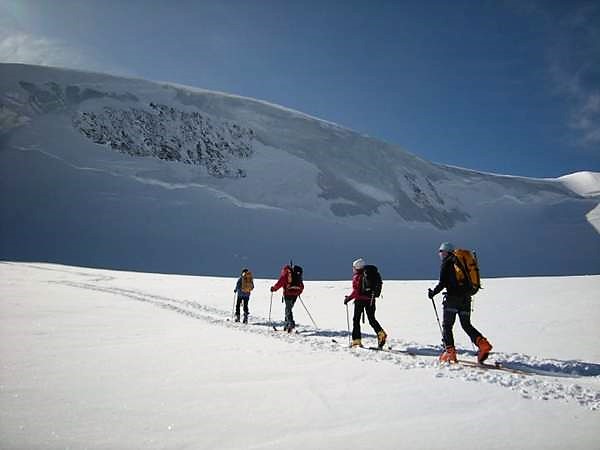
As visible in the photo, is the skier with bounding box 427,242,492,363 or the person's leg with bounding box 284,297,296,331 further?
the person's leg with bounding box 284,297,296,331

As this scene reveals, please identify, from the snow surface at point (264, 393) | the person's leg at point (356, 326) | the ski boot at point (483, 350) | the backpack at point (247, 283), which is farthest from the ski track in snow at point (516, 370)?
the backpack at point (247, 283)

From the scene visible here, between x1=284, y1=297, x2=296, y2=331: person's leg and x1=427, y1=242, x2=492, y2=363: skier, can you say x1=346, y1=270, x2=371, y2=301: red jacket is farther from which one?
x1=284, y1=297, x2=296, y2=331: person's leg

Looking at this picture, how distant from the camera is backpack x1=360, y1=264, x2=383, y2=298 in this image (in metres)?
7.69

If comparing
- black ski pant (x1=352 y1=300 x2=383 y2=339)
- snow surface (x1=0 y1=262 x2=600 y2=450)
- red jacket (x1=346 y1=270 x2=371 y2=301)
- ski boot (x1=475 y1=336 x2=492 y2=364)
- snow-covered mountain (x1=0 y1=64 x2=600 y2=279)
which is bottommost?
snow surface (x1=0 y1=262 x2=600 y2=450)

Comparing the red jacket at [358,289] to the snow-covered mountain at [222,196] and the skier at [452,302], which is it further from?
the snow-covered mountain at [222,196]

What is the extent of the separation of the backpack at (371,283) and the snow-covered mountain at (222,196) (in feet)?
98.1

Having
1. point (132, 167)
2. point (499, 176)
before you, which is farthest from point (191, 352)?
point (499, 176)

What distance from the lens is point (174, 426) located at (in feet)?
9.27

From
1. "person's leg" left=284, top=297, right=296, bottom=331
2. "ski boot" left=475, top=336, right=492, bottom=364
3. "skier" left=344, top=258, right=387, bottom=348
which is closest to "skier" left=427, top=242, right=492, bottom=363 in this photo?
"ski boot" left=475, top=336, right=492, bottom=364

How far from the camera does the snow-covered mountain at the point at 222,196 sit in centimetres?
4128

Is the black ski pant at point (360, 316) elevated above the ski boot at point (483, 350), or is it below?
above

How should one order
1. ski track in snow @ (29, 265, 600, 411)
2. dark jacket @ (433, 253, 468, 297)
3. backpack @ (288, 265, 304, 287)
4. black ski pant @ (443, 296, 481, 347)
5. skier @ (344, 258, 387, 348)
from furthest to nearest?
backpack @ (288, 265, 304, 287) < skier @ (344, 258, 387, 348) < dark jacket @ (433, 253, 468, 297) < black ski pant @ (443, 296, 481, 347) < ski track in snow @ (29, 265, 600, 411)

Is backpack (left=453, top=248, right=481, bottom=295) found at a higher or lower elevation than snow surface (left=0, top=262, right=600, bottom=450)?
higher

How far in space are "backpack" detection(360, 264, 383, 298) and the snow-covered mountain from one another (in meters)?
29.9
